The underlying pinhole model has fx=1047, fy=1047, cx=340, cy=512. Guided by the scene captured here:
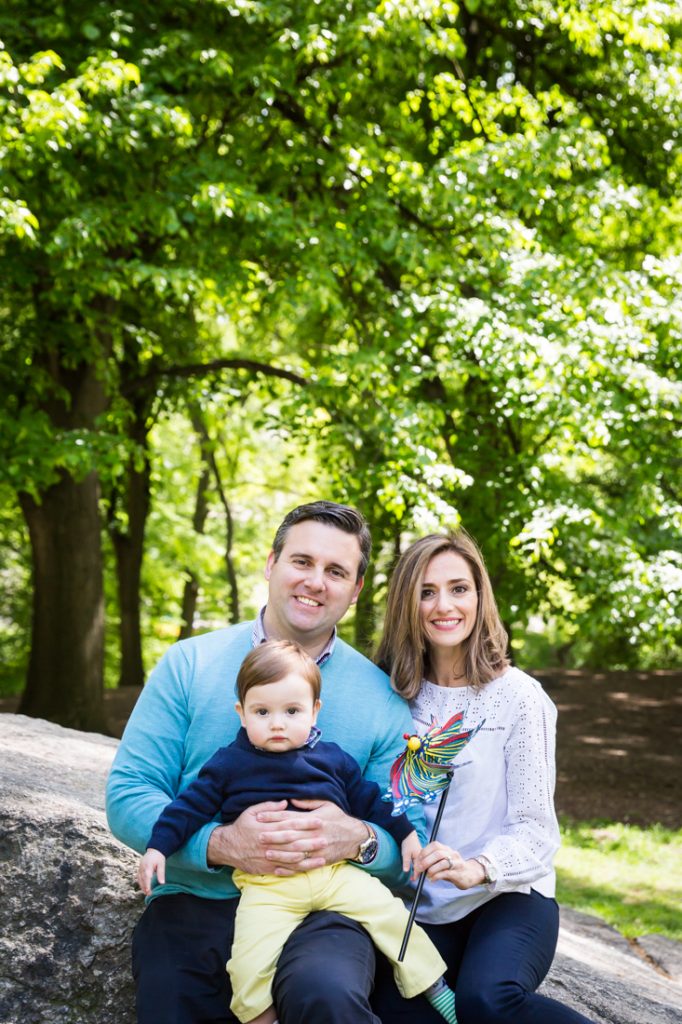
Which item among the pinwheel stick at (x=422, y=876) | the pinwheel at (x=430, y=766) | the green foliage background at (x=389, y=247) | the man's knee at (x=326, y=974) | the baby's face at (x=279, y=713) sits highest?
the green foliage background at (x=389, y=247)

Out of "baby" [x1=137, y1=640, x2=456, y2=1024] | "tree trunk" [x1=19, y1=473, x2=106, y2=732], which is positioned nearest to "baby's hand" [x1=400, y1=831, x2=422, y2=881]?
"baby" [x1=137, y1=640, x2=456, y2=1024]

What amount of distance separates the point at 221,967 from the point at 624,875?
6511 millimetres

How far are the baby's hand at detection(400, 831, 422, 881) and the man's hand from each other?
177 millimetres

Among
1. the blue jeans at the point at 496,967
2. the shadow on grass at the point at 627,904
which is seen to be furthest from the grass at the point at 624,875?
the blue jeans at the point at 496,967

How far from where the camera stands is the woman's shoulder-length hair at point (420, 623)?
3250mm

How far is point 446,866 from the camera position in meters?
2.75

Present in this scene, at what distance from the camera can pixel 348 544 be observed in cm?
327

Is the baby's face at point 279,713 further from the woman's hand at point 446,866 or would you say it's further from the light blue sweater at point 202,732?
the woman's hand at point 446,866

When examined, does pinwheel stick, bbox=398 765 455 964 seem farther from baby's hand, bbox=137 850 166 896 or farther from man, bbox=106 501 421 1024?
baby's hand, bbox=137 850 166 896

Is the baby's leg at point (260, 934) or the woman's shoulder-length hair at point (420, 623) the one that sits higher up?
the woman's shoulder-length hair at point (420, 623)

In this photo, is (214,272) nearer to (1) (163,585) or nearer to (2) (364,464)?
(2) (364,464)

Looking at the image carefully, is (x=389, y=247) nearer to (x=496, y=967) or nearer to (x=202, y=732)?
(x=202, y=732)

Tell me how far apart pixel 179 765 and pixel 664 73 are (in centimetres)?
935

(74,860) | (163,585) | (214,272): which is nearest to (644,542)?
(214,272)
